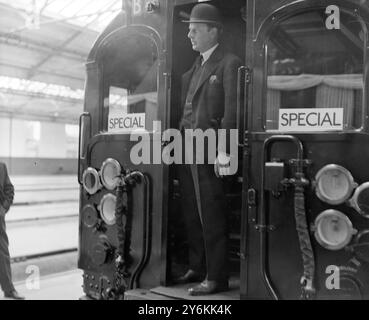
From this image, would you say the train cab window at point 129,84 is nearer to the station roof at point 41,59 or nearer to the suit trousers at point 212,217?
the suit trousers at point 212,217

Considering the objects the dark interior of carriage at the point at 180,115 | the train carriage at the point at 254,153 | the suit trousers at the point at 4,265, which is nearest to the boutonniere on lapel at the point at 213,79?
the train carriage at the point at 254,153

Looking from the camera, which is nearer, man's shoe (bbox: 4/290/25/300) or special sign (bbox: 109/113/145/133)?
special sign (bbox: 109/113/145/133)

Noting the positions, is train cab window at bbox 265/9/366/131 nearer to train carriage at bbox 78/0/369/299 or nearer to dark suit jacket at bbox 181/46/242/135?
train carriage at bbox 78/0/369/299

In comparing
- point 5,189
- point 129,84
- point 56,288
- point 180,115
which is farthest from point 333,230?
point 56,288

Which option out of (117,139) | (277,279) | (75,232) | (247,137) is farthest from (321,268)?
(75,232)

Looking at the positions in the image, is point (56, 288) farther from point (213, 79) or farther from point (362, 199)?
point (362, 199)

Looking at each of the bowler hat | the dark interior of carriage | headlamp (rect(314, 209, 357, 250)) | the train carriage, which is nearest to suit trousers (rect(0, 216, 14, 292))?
the train carriage

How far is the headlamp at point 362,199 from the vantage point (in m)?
2.25

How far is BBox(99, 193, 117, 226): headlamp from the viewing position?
3273mm

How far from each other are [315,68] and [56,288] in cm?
358

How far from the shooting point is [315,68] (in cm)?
263

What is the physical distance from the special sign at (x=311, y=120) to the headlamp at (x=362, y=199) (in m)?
0.34

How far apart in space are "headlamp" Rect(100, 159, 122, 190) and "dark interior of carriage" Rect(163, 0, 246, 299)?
0.40m

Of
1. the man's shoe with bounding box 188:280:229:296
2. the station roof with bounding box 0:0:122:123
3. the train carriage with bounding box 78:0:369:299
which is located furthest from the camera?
the station roof with bounding box 0:0:122:123
